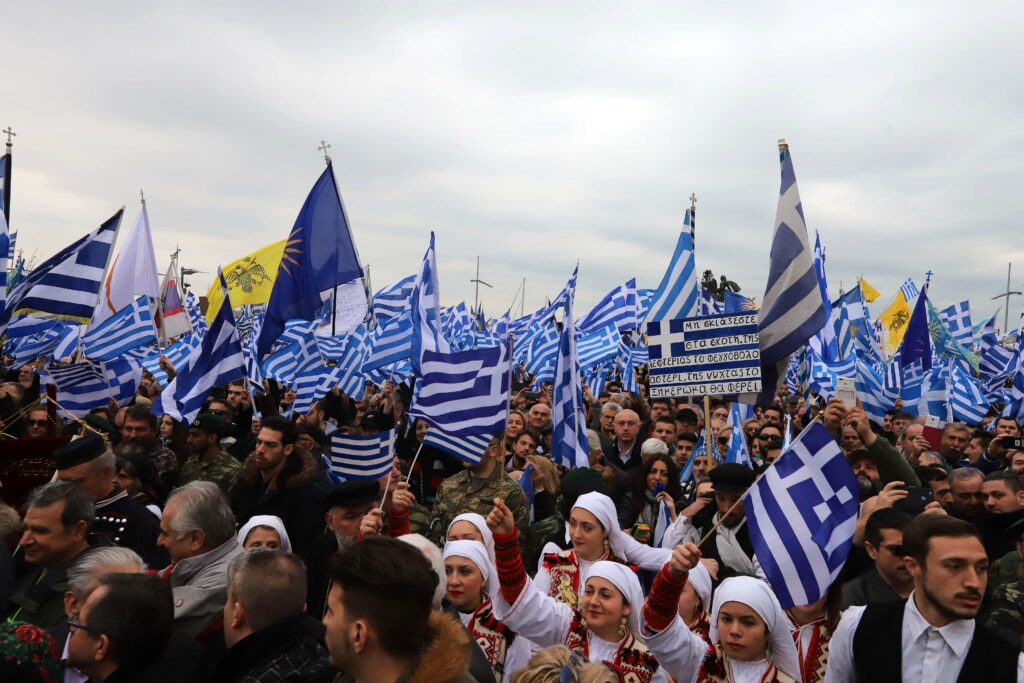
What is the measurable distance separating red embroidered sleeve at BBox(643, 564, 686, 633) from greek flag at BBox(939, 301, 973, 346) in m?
21.5

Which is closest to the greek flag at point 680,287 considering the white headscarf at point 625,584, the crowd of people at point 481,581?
the crowd of people at point 481,581

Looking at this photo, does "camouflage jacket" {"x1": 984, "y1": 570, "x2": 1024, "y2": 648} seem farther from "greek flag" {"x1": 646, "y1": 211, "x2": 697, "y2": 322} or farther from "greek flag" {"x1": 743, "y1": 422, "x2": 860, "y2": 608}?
"greek flag" {"x1": 646, "y1": 211, "x2": 697, "y2": 322}

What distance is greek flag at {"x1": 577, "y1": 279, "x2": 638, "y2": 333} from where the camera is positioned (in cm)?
1808

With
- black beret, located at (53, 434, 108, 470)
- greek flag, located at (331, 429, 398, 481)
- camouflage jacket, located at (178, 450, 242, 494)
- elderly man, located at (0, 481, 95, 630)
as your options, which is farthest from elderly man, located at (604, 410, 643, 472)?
elderly man, located at (0, 481, 95, 630)

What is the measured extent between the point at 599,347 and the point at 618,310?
110 centimetres

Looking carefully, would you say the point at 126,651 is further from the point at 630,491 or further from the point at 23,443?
the point at 630,491

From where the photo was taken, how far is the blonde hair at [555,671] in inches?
136

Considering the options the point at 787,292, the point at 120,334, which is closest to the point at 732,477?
the point at 787,292

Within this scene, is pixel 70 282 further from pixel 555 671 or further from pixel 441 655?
pixel 441 655

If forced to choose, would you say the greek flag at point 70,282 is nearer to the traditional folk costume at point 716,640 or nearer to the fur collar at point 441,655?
the traditional folk costume at point 716,640

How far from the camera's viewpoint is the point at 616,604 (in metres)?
4.40

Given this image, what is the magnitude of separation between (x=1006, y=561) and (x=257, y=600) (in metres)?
4.30

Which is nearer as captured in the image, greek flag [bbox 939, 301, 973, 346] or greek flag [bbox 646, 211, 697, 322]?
greek flag [bbox 646, 211, 697, 322]

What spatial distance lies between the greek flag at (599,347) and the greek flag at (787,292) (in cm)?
975
